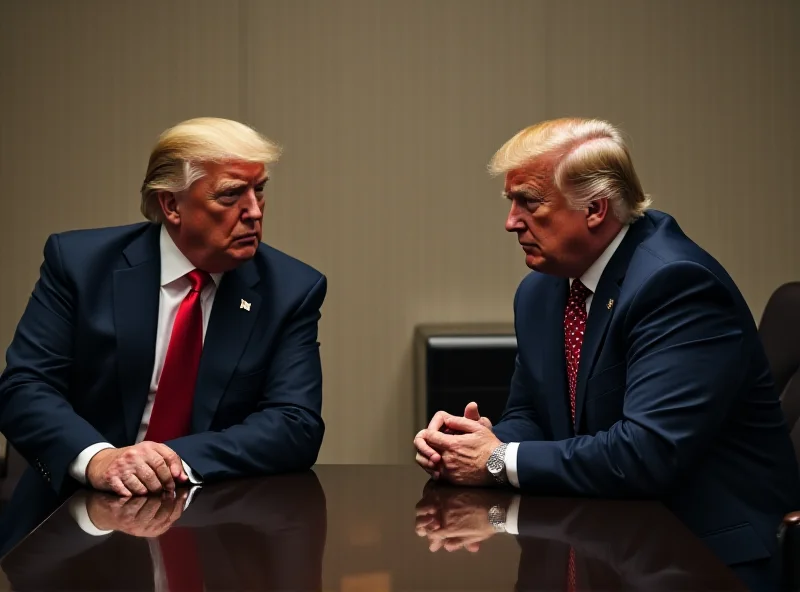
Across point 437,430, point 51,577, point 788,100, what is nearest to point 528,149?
point 437,430

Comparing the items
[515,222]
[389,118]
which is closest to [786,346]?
[515,222]

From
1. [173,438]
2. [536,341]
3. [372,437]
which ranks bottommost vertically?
[372,437]

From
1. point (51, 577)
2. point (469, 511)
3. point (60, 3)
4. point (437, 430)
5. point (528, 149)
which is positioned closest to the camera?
point (51, 577)

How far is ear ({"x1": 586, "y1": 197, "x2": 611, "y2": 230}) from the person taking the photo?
264cm

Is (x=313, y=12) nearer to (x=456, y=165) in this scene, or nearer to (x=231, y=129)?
(x=456, y=165)

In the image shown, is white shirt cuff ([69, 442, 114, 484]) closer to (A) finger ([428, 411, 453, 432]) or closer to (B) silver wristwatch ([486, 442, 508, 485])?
(A) finger ([428, 411, 453, 432])

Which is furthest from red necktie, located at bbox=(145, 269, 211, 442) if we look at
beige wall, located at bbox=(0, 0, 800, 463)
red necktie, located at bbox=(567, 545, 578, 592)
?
beige wall, located at bbox=(0, 0, 800, 463)

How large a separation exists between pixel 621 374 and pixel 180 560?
108 cm

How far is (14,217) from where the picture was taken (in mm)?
5266

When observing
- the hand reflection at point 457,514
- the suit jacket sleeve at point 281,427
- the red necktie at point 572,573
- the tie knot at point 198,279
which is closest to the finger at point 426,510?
the hand reflection at point 457,514

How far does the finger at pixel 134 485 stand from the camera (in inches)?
91.7

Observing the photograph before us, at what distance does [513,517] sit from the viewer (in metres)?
2.12

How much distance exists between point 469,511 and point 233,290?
0.96 metres

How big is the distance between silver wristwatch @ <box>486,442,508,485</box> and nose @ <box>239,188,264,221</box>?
34.5 inches
